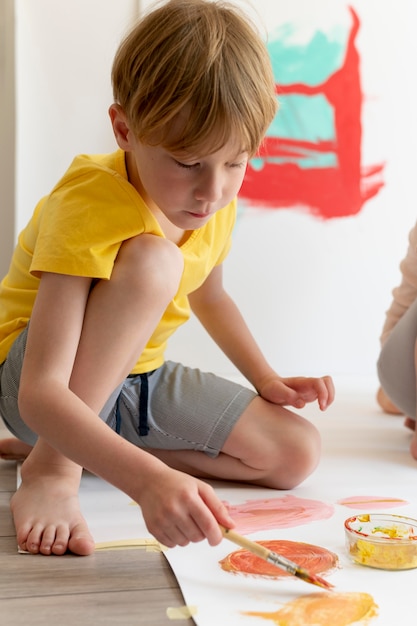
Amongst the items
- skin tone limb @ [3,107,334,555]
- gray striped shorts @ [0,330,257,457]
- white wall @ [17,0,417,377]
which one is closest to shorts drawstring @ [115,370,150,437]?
gray striped shorts @ [0,330,257,457]

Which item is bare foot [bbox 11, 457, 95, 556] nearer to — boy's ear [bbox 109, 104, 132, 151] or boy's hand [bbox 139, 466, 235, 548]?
boy's hand [bbox 139, 466, 235, 548]

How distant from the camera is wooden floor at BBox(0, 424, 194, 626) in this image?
0.75 meters

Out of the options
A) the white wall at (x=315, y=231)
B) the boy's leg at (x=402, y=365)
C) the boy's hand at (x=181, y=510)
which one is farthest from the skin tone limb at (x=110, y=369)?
the white wall at (x=315, y=231)

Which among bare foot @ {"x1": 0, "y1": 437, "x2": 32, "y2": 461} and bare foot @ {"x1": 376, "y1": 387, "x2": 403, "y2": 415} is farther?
bare foot @ {"x1": 376, "y1": 387, "x2": 403, "y2": 415}

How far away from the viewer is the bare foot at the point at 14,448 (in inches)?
48.0

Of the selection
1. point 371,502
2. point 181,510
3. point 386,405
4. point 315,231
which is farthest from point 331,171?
point 181,510

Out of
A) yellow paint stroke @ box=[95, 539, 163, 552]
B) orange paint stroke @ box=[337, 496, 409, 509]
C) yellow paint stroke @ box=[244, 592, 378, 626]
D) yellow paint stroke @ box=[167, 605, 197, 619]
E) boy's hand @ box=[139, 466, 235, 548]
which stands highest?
boy's hand @ box=[139, 466, 235, 548]

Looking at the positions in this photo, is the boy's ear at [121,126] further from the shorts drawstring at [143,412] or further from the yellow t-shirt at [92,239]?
the shorts drawstring at [143,412]

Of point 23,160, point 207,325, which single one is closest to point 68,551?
point 207,325

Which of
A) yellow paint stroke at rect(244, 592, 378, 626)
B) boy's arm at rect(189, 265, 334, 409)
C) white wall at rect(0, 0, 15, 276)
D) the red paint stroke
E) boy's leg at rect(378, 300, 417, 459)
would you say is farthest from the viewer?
the red paint stroke

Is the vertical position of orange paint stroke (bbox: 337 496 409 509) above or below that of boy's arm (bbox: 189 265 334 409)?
below

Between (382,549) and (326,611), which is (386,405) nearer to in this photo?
(382,549)

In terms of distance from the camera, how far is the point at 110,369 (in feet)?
3.16

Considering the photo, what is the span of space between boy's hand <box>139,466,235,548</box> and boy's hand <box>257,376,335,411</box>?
381 mm
